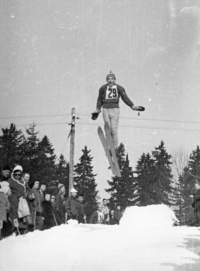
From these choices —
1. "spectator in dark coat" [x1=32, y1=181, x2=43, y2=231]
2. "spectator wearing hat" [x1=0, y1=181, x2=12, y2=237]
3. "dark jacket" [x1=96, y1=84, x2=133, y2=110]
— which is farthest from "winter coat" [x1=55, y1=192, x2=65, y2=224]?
"dark jacket" [x1=96, y1=84, x2=133, y2=110]

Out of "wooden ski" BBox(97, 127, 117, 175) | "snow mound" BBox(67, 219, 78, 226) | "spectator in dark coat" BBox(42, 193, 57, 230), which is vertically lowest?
"snow mound" BBox(67, 219, 78, 226)

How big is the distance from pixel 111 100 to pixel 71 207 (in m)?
4.10

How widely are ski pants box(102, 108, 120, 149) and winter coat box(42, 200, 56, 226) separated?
259 cm

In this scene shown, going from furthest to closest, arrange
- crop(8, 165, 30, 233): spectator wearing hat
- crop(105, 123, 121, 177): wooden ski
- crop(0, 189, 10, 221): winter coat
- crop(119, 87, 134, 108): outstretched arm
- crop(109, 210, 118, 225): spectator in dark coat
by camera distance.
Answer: crop(109, 210, 118, 225): spectator in dark coat < crop(105, 123, 121, 177): wooden ski < crop(8, 165, 30, 233): spectator wearing hat < crop(119, 87, 134, 108): outstretched arm < crop(0, 189, 10, 221): winter coat

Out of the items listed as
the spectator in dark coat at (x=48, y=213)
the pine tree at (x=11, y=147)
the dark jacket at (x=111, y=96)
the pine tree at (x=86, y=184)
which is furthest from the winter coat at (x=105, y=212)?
the pine tree at (x=86, y=184)

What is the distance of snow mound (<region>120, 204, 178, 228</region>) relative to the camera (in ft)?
43.8

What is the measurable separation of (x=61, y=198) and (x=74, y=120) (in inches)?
248

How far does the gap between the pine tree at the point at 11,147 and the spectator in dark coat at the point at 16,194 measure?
1436 centimetres

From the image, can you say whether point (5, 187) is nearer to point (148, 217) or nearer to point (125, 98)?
point (125, 98)

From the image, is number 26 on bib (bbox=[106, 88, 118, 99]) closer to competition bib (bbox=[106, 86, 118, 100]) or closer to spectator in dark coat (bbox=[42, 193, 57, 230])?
competition bib (bbox=[106, 86, 118, 100])

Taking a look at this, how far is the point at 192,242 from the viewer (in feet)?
24.3

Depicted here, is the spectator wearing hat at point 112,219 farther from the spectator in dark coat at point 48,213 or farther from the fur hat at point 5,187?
the fur hat at point 5,187

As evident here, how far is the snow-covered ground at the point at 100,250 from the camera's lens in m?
5.18

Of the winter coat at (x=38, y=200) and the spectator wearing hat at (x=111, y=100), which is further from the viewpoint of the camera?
→ the winter coat at (x=38, y=200)
